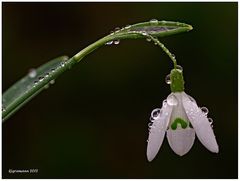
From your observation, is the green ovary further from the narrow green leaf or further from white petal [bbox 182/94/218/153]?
the narrow green leaf

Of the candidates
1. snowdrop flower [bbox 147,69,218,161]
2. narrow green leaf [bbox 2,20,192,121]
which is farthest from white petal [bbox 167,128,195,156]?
narrow green leaf [bbox 2,20,192,121]

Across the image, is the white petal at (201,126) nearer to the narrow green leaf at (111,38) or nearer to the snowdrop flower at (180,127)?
the snowdrop flower at (180,127)

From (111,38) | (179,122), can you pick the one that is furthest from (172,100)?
(111,38)

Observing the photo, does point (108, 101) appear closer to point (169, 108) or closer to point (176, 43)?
point (176, 43)

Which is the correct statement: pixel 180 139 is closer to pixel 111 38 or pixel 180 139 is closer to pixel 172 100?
pixel 172 100

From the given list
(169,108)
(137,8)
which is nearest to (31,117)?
(137,8)
